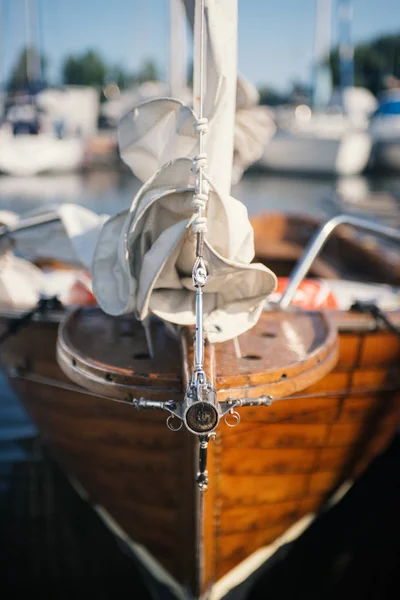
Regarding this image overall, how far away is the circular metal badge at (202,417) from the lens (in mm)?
2492

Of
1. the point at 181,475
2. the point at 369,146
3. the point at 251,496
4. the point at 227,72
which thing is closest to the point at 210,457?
the point at 181,475

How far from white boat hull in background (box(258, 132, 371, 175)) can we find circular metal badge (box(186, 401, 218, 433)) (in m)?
27.6

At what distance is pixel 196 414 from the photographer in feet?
8.20

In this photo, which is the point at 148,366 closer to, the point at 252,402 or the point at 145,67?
the point at 252,402

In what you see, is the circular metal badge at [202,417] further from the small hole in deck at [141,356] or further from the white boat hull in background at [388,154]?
the white boat hull in background at [388,154]

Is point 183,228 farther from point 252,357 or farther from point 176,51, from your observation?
point 176,51

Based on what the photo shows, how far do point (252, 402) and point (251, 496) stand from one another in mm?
1453

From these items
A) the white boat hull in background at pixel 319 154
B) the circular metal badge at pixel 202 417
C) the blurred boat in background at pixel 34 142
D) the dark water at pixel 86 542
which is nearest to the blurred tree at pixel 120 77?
the blurred boat in background at pixel 34 142

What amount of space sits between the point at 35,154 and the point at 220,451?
92.2 ft

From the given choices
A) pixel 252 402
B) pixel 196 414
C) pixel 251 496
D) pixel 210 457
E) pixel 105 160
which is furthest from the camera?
pixel 105 160

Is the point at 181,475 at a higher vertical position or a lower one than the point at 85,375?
lower

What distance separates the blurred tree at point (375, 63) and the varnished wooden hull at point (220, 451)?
60.7m

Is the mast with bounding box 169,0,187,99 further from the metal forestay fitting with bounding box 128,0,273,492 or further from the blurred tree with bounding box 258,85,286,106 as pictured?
the blurred tree with bounding box 258,85,286,106

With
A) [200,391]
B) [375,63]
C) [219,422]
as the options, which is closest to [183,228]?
[200,391]
